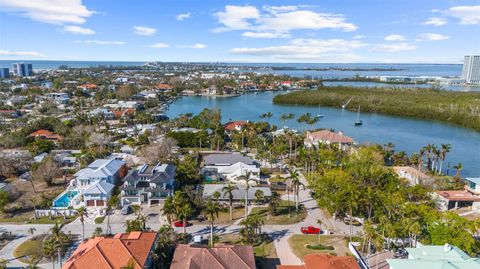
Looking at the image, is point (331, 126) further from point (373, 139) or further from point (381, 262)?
point (381, 262)

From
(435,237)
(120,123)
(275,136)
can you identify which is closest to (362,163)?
(435,237)

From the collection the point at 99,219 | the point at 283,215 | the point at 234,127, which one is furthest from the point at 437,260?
the point at 234,127

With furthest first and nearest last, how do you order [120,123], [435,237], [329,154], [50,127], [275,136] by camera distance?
1. [120,123]
2. [50,127]
3. [275,136]
4. [329,154]
5. [435,237]

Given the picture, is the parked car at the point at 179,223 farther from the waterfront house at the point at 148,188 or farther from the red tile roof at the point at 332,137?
the red tile roof at the point at 332,137

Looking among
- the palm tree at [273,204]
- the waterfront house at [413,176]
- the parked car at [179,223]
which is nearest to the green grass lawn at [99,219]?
the parked car at [179,223]

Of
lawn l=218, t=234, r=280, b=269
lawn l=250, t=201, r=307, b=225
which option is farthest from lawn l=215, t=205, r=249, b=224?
lawn l=218, t=234, r=280, b=269
